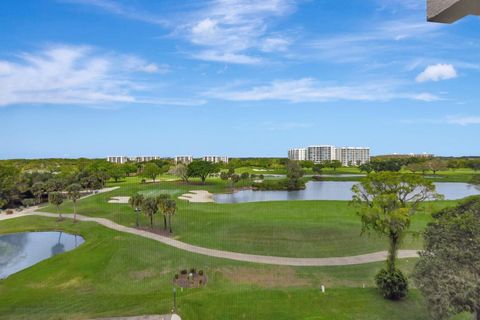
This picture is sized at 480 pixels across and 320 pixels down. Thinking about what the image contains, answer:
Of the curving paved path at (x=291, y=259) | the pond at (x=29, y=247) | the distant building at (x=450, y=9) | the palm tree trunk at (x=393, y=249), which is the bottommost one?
the pond at (x=29, y=247)

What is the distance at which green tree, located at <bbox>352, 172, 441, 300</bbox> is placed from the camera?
20.0m

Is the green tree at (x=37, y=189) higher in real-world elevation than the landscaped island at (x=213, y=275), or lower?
higher

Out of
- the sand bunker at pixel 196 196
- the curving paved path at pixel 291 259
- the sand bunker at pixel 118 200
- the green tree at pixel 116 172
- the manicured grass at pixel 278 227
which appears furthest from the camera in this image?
the green tree at pixel 116 172

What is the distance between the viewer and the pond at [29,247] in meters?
31.0

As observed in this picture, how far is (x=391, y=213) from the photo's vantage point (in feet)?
65.9

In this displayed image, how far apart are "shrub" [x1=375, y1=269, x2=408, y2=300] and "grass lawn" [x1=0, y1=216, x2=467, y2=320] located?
1.37ft


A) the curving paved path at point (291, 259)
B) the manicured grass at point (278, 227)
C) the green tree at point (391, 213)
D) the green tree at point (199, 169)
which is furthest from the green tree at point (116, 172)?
the green tree at point (391, 213)

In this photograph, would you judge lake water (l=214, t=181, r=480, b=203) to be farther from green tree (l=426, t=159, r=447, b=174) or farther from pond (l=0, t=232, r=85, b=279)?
green tree (l=426, t=159, r=447, b=174)

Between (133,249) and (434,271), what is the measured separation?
24.1 metres

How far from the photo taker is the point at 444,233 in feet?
53.8

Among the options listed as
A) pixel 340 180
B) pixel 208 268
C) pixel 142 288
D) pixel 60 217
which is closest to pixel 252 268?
pixel 208 268

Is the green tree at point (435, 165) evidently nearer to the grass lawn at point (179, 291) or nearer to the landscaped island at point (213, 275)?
the landscaped island at point (213, 275)

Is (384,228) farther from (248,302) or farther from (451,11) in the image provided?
(451,11)

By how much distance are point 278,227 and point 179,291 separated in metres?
14.3
